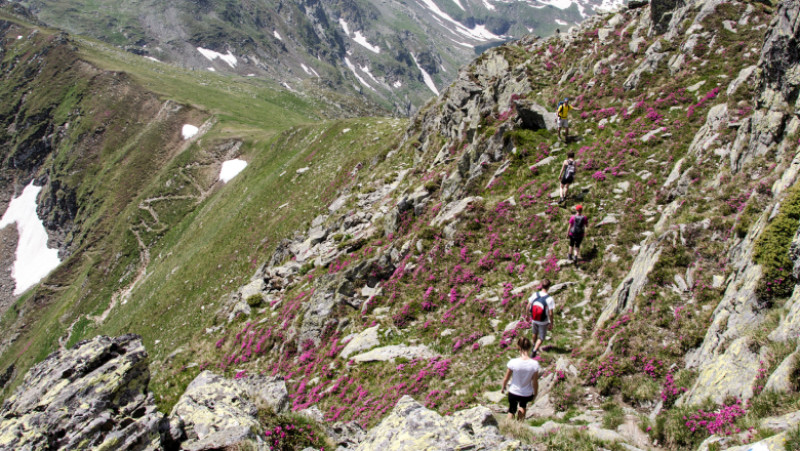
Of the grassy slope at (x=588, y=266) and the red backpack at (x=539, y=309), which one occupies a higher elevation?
the red backpack at (x=539, y=309)

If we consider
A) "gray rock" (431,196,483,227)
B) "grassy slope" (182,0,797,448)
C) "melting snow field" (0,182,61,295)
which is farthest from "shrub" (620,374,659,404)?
"melting snow field" (0,182,61,295)

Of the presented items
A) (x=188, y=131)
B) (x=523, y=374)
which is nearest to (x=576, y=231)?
(x=523, y=374)

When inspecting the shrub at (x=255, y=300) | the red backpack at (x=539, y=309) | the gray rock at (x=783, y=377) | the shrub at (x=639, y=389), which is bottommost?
the shrub at (x=639, y=389)

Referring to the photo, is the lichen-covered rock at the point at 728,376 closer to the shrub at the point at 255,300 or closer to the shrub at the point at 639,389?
the shrub at the point at 639,389

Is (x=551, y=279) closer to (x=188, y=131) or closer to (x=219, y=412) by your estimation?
(x=219, y=412)

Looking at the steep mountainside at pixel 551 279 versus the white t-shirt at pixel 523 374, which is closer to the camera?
the steep mountainside at pixel 551 279

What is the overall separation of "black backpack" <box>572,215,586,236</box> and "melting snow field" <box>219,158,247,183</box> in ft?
313

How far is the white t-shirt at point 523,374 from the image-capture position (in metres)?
10.1

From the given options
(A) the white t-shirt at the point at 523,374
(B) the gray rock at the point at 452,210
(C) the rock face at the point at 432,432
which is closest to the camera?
(C) the rock face at the point at 432,432

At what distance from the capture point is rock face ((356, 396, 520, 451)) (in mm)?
8359

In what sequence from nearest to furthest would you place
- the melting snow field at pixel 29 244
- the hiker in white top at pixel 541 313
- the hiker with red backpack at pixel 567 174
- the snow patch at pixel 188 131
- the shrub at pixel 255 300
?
1. the hiker in white top at pixel 541 313
2. the hiker with red backpack at pixel 567 174
3. the shrub at pixel 255 300
4. the melting snow field at pixel 29 244
5. the snow patch at pixel 188 131

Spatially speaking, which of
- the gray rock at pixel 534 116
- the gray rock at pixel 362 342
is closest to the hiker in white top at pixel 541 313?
the gray rock at pixel 362 342

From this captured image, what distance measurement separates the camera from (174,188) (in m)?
99.0

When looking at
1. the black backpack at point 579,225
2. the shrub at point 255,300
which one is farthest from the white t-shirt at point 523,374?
the shrub at point 255,300
